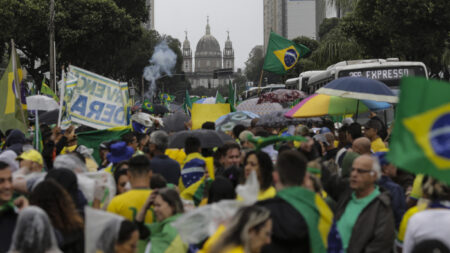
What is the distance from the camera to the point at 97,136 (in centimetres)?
1116

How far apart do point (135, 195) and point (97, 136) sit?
210 inches

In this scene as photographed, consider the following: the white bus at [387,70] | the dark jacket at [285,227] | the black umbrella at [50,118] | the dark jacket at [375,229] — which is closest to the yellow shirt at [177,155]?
the dark jacket at [375,229]

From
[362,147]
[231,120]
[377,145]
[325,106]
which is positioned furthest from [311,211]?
[231,120]

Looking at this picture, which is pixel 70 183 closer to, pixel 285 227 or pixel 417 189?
pixel 285 227

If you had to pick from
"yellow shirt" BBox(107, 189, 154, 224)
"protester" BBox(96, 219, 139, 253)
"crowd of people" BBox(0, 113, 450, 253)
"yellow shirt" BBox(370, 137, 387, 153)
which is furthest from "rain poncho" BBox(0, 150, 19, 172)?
"yellow shirt" BBox(370, 137, 387, 153)

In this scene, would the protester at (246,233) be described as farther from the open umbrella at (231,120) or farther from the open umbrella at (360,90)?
the open umbrella at (231,120)

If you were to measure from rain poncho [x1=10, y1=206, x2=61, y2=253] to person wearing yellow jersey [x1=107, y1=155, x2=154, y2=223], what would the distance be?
1.59 m

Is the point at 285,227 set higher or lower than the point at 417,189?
higher

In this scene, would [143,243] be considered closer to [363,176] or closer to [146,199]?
[146,199]

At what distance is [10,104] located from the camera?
1033 centimetres

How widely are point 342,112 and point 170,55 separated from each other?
64725 mm

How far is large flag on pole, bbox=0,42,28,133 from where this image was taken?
399 inches

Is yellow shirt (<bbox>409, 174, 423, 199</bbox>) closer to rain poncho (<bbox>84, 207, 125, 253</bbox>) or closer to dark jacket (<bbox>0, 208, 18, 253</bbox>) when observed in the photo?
rain poncho (<bbox>84, 207, 125, 253</bbox>)

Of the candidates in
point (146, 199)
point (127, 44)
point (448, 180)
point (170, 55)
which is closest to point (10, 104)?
point (146, 199)
